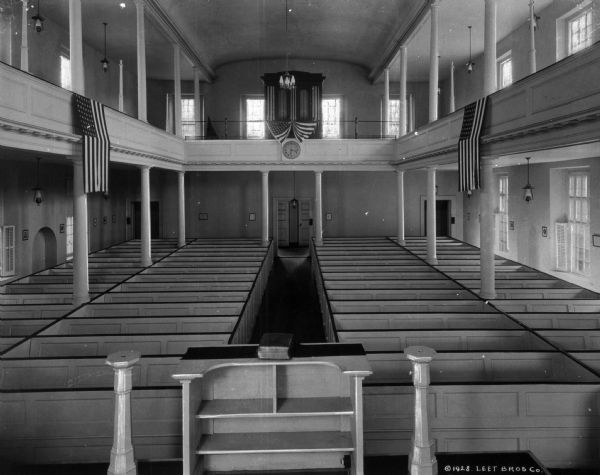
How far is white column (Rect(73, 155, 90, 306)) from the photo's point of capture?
1046 cm

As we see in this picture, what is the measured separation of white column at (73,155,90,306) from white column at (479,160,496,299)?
8.02 meters

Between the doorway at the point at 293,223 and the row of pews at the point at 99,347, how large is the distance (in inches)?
489

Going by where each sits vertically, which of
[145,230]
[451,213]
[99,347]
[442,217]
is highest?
[451,213]

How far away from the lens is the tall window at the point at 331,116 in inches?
990

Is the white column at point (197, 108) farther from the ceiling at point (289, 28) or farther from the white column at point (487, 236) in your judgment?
the white column at point (487, 236)

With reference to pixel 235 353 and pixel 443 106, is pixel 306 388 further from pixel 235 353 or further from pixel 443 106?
pixel 443 106

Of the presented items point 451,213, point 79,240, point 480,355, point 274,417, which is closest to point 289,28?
point 451,213

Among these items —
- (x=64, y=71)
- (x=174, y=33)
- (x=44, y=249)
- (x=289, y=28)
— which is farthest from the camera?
(x=289, y=28)

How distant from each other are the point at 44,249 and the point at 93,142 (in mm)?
7800

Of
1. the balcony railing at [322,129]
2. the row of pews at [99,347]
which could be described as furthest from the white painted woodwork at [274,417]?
the balcony railing at [322,129]

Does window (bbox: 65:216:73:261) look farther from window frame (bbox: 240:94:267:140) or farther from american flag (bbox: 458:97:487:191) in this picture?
american flag (bbox: 458:97:487:191)

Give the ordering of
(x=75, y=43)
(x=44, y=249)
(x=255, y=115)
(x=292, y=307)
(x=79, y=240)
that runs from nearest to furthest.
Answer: (x=75, y=43) → (x=79, y=240) → (x=292, y=307) → (x=44, y=249) → (x=255, y=115)

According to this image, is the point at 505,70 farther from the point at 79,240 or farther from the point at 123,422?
the point at 123,422

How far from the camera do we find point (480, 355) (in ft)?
21.8
